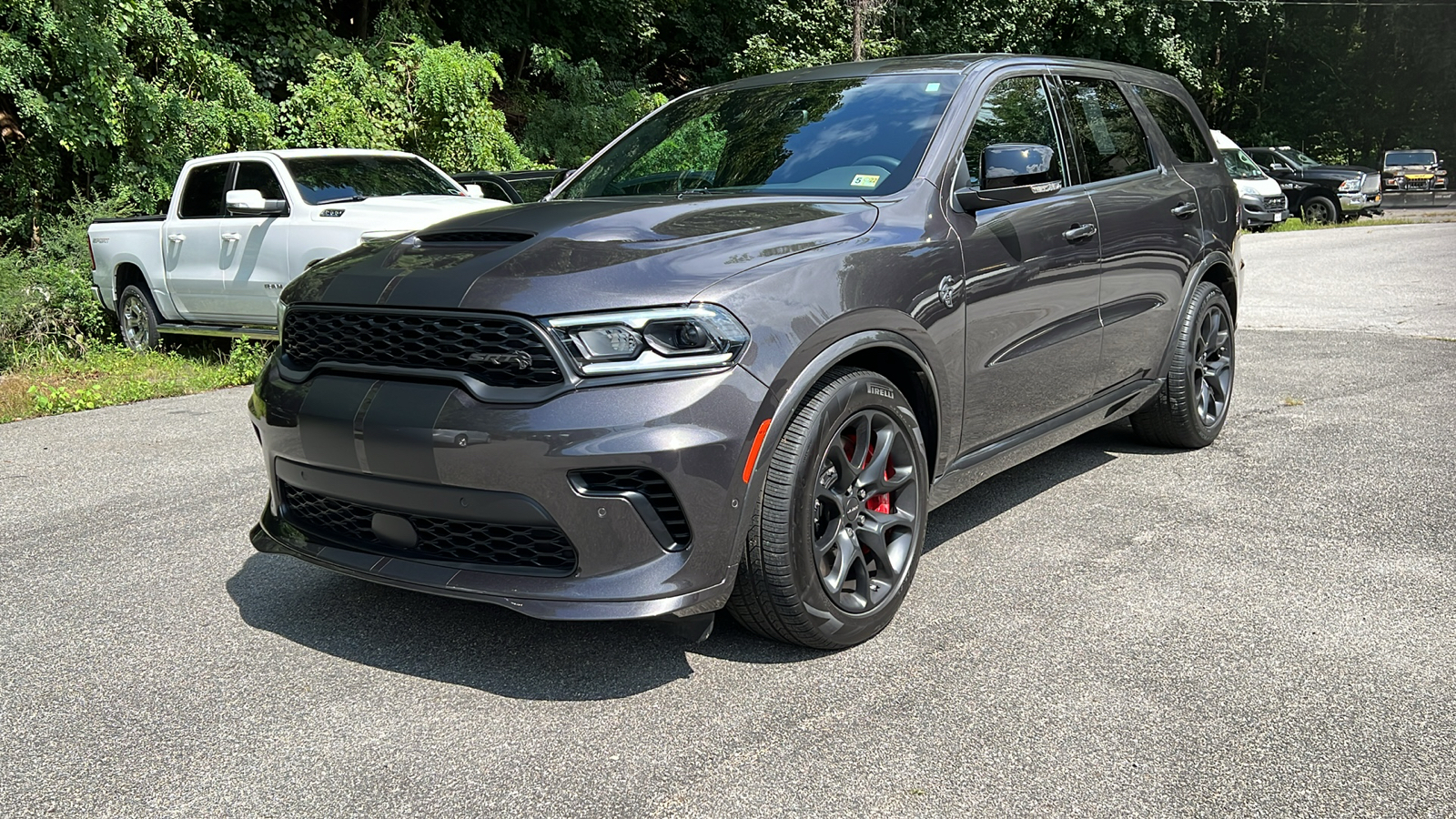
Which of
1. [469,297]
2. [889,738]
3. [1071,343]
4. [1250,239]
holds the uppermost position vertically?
[469,297]

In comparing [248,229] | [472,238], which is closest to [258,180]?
[248,229]

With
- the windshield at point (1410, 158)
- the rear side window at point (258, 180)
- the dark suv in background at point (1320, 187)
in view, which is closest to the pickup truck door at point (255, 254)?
the rear side window at point (258, 180)

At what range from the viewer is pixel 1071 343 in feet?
14.9

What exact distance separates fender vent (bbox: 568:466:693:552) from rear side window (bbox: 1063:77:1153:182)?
273 centimetres

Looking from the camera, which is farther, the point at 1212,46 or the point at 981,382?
the point at 1212,46

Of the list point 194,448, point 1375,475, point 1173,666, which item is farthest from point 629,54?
point 1173,666

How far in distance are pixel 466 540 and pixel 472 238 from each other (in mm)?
925

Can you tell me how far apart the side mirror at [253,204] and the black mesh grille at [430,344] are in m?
5.67

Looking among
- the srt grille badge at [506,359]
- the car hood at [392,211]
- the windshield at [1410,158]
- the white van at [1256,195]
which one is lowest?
the windshield at [1410,158]

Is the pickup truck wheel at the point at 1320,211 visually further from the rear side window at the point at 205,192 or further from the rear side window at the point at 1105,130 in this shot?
the rear side window at the point at 205,192

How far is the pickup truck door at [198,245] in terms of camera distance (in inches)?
379

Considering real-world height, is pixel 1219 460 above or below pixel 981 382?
below

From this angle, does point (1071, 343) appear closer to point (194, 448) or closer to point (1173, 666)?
point (1173, 666)

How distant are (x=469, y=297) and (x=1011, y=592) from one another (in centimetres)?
207
